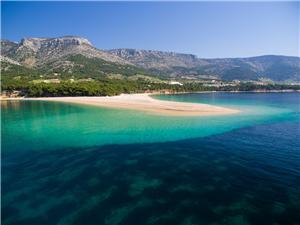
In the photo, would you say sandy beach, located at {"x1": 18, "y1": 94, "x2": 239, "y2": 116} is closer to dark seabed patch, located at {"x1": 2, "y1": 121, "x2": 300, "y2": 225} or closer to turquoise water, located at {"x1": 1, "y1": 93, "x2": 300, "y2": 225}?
turquoise water, located at {"x1": 1, "y1": 93, "x2": 300, "y2": 225}

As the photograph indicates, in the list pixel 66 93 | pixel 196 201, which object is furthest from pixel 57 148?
pixel 66 93

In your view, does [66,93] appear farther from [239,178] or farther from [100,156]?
[239,178]

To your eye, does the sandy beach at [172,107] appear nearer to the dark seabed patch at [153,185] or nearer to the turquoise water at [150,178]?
the turquoise water at [150,178]

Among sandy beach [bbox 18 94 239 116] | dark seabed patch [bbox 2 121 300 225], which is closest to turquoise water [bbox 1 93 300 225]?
dark seabed patch [bbox 2 121 300 225]

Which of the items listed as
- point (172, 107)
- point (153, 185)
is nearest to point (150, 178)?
point (153, 185)

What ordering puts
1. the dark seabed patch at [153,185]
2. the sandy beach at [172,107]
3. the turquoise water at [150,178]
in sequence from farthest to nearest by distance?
the sandy beach at [172,107]
the turquoise water at [150,178]
the dark seabed patch at [153,185]

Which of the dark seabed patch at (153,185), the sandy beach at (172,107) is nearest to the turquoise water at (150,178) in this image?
the dark seabed patch at (153,185)
